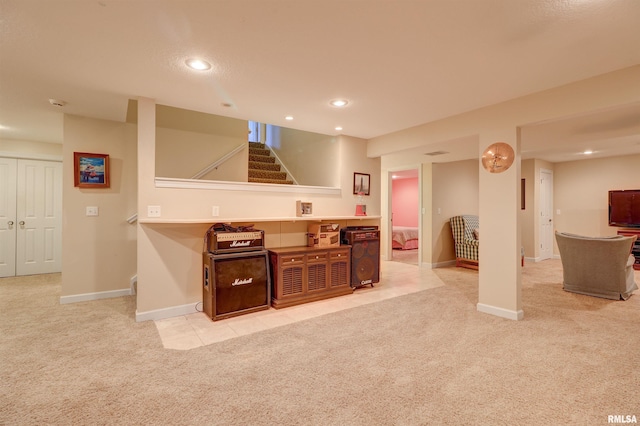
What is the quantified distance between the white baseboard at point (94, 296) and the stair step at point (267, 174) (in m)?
2.71

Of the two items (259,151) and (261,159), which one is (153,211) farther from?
(259,151)

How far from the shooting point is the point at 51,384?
6.72 feet

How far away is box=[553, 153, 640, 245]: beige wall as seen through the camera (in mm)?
6484

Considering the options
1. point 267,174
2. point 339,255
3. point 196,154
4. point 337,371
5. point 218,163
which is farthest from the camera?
point 267,174

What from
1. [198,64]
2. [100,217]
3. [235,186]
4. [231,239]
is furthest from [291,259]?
[100,217]

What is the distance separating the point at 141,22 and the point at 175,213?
196 cm

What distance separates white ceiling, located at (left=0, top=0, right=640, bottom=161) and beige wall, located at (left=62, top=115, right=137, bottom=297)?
1.52ft

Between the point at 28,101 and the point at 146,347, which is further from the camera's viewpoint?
the point at 28,101

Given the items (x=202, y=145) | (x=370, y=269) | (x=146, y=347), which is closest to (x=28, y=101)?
(x=202, y=145)

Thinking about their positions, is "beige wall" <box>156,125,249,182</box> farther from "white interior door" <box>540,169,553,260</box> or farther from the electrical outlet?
"white interior door" <box>540,169,553,260</box>

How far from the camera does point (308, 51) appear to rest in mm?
2273

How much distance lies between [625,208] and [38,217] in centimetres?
1107

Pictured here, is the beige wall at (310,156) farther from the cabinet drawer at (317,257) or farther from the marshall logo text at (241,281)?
the marshall logo text at (241,281)

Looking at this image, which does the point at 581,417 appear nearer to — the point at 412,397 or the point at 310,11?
the point at 412,397
